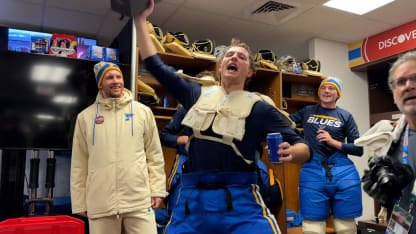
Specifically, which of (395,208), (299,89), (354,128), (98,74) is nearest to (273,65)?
(299,89)

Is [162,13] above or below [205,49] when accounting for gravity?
above

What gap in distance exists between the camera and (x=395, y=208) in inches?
49.2

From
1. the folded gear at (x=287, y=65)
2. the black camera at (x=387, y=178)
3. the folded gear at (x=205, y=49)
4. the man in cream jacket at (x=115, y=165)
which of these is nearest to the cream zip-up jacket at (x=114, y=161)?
the man in cream jacket at (x=115, y=165)

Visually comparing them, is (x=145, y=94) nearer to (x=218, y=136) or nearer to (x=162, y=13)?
(x=162, y=13)

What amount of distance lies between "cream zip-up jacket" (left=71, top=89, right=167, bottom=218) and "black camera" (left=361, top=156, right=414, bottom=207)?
5.17 ft

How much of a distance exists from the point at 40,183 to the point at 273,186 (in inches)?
102

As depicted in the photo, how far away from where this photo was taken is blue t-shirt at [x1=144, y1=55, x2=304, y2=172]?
1.63 meters

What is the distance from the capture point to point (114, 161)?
238 cm

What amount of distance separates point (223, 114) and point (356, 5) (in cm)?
372

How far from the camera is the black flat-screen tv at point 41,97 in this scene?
3080 millimetres

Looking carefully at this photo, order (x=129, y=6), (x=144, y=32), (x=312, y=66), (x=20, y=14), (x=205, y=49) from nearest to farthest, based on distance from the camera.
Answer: (x=129, y=6) < (x=144, y=32) < (x=205, y=49) < (x=20, y=14) < (x=312, y=66)

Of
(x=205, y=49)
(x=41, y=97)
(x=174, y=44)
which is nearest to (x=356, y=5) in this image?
(x=205, y=49)

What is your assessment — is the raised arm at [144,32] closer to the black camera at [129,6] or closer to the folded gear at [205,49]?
the black camera at [129,6]

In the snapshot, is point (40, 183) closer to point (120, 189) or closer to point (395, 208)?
point (120, 189)
